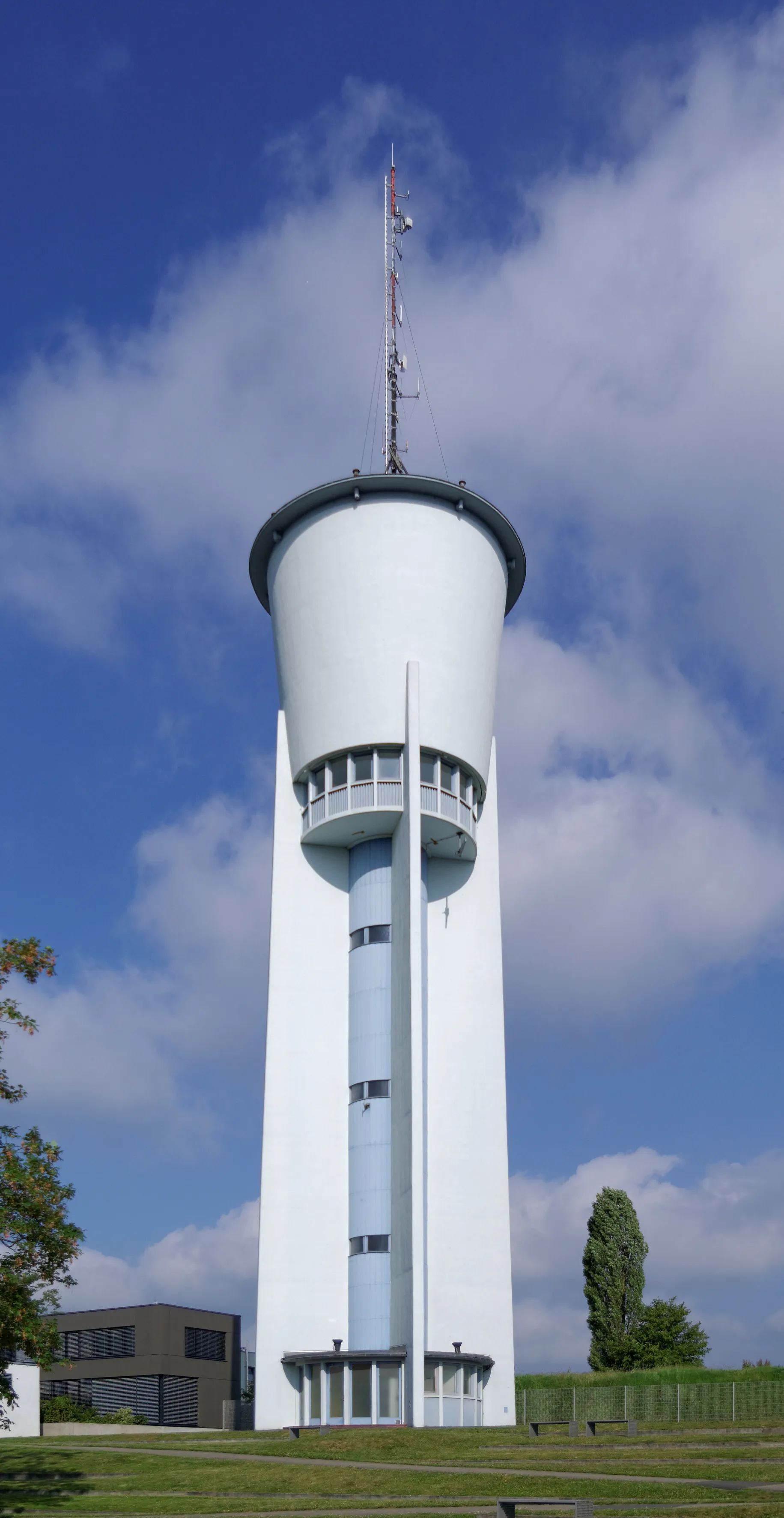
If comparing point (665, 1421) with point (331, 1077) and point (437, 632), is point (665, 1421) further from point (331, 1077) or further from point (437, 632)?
point (437, 632)

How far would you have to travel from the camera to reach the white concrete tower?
123 ft

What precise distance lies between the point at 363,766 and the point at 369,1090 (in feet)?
32.1

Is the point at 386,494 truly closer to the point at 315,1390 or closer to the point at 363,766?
the point at 363,766

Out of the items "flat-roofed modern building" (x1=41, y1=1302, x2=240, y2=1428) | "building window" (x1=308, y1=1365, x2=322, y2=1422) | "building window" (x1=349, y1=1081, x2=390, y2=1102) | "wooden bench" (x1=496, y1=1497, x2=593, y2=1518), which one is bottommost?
"flat-roofed modern building" (x1=41, y1=1302, x2=240, y2=1428)

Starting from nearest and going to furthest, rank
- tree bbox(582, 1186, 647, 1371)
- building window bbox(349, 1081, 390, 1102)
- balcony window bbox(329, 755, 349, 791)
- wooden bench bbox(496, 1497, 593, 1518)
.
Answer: wooden bench bbox(496, 1497, 593, 1518) → building window bbox(349, 1081, 390, 1102) → balcony window bbox(329, 755, 349, 791) → tree bbox(582, 1186, 647, 1371)

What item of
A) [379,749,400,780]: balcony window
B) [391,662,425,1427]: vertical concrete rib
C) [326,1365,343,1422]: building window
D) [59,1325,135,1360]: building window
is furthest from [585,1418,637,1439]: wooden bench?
[59,1325,135,1360]: building window

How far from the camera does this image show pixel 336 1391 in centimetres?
3628

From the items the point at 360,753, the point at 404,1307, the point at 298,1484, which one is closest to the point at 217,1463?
the point at 298,1484

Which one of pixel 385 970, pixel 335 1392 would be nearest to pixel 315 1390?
pixel 335 1392

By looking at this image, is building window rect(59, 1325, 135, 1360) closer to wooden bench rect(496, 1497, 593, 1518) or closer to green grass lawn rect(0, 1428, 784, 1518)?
green grass lawn rect(0, 1428, 784, 1518)

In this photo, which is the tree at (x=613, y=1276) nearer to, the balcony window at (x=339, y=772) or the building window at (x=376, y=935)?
the building window at (x=376, y=935)

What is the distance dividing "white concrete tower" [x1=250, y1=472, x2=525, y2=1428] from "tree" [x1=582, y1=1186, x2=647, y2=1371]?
1432 centimetres

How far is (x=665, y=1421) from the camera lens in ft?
124

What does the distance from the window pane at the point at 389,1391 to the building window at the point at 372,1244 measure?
11.4ft
